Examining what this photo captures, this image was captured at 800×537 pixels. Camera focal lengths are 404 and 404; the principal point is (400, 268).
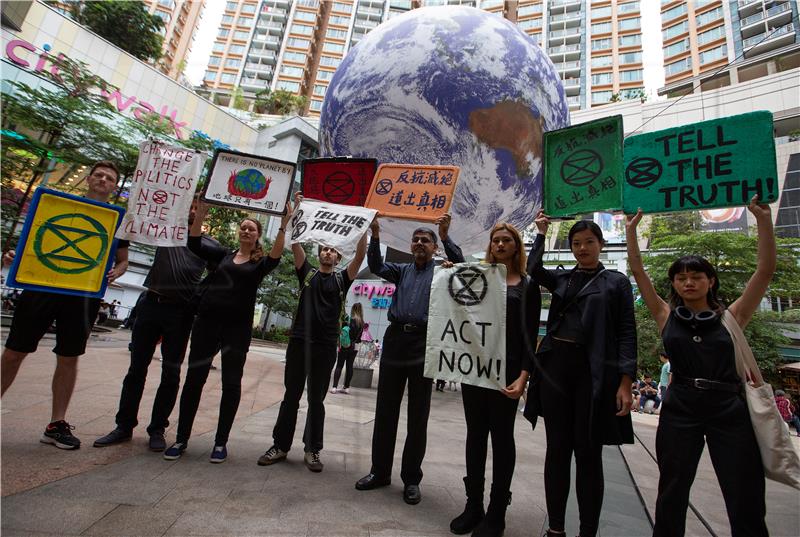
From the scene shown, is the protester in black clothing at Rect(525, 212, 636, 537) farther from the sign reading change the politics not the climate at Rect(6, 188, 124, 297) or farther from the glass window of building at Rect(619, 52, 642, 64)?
the glass window of building at Rect(619, 52, 642, 64)

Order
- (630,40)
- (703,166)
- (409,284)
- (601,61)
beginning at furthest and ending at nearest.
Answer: (601,61) < (630,40) < (409,284) < (703,166)

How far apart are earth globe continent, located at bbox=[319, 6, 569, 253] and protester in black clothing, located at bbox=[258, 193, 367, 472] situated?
124cm

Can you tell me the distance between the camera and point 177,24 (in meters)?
65.1

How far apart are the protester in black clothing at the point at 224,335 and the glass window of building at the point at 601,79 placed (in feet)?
191

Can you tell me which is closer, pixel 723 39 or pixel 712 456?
pixel 712 456

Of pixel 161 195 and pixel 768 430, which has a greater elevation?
pixel 161 195

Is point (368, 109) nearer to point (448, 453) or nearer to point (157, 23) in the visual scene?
point (448, 453)

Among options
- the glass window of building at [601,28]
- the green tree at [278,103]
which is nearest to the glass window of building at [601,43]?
the glass window of building at [601,28]

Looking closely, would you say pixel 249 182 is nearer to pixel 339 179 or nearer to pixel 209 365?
A: pixel 339 179

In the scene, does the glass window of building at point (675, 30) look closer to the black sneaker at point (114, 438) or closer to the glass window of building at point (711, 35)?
the glass window of building at point (711, 35)

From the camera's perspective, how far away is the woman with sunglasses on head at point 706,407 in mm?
1862

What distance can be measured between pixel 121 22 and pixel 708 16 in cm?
5714

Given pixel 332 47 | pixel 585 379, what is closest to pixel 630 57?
pixel 332 47

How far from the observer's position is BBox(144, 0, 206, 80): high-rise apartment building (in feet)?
206
